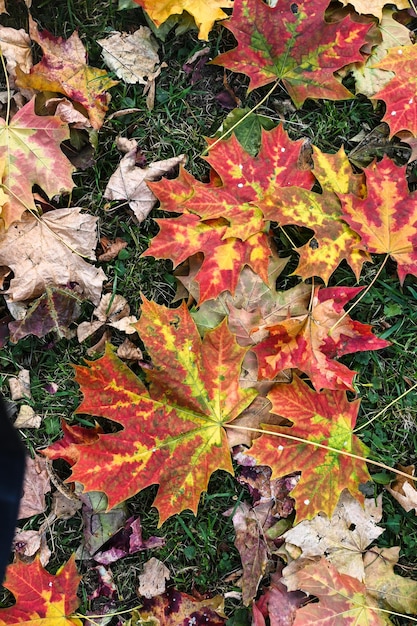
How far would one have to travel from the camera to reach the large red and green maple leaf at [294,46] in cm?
180

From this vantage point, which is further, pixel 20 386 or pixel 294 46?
pixel 20 386

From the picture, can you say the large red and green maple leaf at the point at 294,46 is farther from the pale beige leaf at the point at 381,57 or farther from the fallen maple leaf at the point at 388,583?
the fallen maple leaf at the point at 388,583

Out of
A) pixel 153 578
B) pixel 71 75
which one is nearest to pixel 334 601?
pixel 153 578

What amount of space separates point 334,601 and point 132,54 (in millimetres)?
1807

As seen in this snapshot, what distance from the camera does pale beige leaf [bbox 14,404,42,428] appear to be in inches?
77.1

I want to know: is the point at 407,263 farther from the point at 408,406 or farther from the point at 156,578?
the point at 156,578

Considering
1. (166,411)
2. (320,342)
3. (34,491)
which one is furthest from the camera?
(34,491)

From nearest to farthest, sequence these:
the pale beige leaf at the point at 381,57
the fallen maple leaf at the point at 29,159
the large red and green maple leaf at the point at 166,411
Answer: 1. the large red and green maple leaf at the point at 166,411
2. the fallen maple leaf at the point at 29,159
3. the pale beige leaf at the point at 381,57

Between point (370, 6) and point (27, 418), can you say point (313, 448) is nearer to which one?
point (27, 418)

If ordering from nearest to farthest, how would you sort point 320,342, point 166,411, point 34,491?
point 166,411 → point 320,342 → point 34,491

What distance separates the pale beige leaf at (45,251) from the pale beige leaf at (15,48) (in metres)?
0.47

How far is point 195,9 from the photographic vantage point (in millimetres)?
1830

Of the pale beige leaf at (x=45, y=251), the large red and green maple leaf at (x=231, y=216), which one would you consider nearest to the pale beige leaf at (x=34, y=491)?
the pale beige leaf at (x=45, y=251)

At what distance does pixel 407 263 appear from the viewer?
1.82 meters
